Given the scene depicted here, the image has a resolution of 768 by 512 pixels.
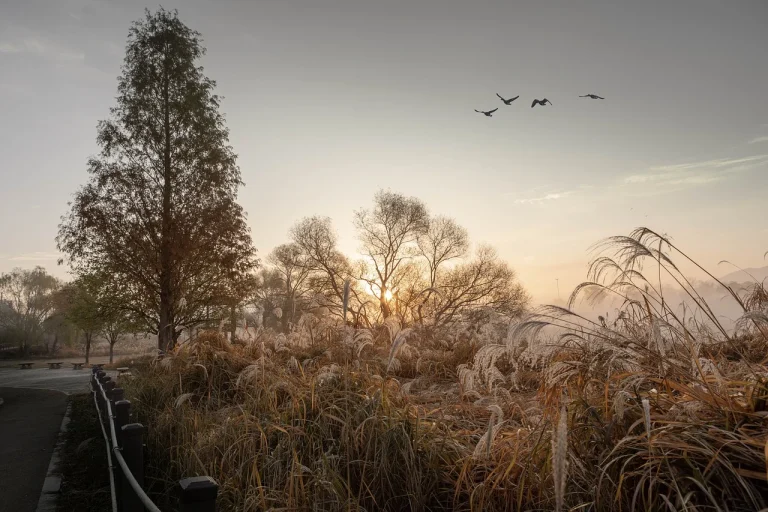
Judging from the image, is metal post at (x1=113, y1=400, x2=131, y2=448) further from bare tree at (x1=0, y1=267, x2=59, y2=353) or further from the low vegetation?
bare tree at (x1=0, y1=267, x2=59, y2=353)

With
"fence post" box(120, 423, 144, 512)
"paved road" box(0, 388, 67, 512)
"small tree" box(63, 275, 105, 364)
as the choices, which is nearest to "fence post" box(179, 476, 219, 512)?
"fence post" box(120, 423, 144, 512)

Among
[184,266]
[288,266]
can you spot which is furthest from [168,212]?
[288,266]

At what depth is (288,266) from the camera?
4131cm

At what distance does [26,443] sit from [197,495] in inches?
331

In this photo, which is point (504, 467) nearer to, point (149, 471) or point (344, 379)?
point (344, 379)

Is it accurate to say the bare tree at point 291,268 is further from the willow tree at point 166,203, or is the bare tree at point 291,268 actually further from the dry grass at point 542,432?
the dry grass at point 542,432

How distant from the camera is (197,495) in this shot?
2121 millimetres

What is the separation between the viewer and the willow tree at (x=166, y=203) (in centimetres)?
1856

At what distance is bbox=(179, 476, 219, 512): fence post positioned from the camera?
6.91ft

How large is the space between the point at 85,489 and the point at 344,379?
3488 mm

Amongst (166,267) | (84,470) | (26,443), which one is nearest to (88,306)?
(166,267)

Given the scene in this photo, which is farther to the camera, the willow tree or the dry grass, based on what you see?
the willow tree

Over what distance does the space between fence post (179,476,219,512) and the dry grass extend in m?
1.02

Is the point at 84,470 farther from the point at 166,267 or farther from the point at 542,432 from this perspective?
the point at 166,267
